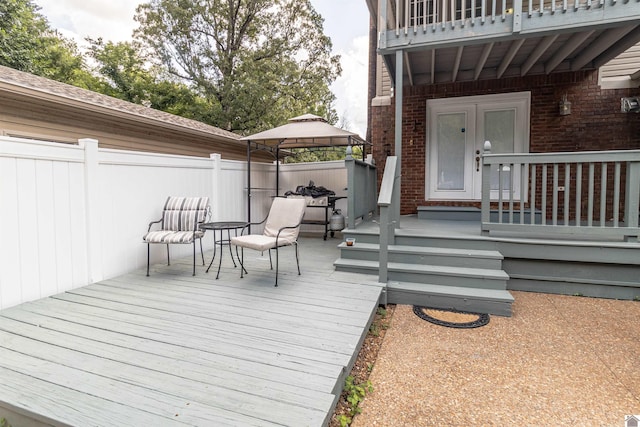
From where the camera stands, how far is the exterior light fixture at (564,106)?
5695mm

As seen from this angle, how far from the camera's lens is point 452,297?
357cm

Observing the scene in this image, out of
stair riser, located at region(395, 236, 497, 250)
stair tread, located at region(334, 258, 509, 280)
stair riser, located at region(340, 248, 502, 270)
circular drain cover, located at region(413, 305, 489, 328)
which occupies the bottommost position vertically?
circular drain cover, located at region(413, 305, 489, 328)

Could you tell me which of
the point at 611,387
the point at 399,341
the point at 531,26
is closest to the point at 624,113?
the point at 531,26

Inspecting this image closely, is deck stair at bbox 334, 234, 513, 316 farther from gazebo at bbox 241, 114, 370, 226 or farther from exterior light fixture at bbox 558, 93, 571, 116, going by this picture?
exterior light fixture at bbox 558, 93, 571, 116

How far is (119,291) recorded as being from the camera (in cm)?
350

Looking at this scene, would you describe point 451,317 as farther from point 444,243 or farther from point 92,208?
point 92,208

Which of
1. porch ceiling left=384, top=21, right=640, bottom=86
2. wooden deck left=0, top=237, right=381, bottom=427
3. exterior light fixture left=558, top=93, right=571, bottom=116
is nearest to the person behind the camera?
wooden deck left=0, top=237, right=381, bottom=427

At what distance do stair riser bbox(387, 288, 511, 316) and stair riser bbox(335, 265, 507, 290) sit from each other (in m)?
0.21

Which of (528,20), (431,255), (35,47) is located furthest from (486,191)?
(35,47)

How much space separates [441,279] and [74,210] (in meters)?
4.15

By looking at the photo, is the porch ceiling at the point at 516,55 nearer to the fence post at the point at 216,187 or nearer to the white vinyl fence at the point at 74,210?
the fence post at the point at 216,187

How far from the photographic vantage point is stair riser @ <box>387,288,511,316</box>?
343cm

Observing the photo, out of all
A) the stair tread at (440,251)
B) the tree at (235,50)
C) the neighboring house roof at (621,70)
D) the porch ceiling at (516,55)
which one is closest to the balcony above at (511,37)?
the porch ceiling at (516,55)

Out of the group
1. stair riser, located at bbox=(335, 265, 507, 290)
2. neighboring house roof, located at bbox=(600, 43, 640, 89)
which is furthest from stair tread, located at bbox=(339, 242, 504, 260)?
neighboring house roof, located at bbox=(600, 43, 640, 89)
